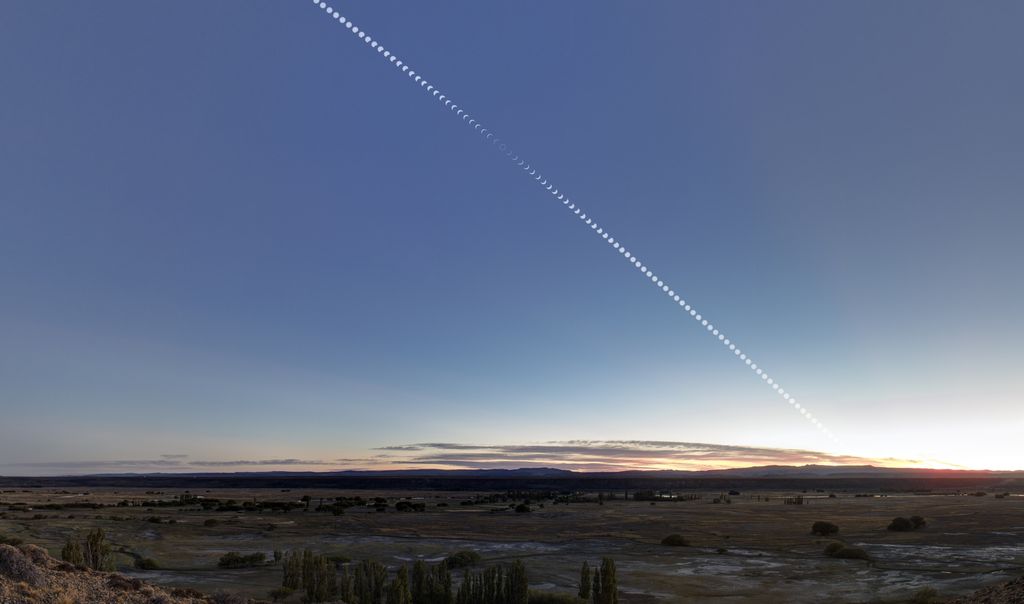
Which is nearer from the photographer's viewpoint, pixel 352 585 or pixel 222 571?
pixel 352 585

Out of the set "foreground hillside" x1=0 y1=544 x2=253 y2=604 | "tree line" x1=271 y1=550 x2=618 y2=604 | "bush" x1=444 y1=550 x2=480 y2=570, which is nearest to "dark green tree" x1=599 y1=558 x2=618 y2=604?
"tree line" x1=271 y1=550 x2=618 y2=604

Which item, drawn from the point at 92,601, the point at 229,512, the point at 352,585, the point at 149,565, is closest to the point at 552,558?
the point at 352,585

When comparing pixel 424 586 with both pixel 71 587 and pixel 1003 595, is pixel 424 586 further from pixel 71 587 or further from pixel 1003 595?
pixel 1003 595

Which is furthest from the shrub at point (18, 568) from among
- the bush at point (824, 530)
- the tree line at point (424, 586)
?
the bush at point (824, 530)

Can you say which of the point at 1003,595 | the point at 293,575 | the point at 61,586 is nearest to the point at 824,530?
the point at 1003,595

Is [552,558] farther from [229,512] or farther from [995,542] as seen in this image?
[229,512]

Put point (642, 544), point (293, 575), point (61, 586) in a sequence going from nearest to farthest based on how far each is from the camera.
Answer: point (61, 586) < point (293, 575) < point (642, 544)
